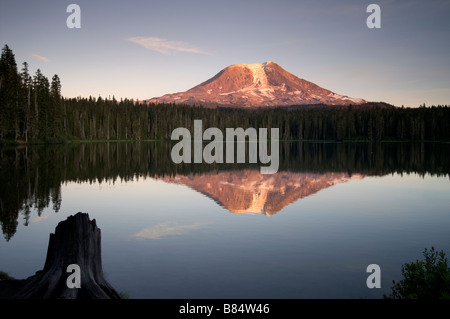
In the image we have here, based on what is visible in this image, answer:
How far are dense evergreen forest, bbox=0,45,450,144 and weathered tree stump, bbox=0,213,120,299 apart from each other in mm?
69373

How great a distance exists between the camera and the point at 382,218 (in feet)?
62.7

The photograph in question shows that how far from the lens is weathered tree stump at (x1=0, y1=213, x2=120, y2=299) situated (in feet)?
23.7

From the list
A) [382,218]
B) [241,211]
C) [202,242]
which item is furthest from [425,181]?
[202,242]

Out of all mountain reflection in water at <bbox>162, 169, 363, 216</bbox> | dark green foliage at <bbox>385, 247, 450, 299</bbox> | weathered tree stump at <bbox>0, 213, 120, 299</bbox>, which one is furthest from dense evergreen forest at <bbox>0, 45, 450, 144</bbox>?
dark green foliage at <bbox>385, 247, 450, 299</bbox>

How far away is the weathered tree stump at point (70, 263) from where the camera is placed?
7.22 m

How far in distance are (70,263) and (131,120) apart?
150 m

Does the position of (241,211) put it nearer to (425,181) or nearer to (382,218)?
(382,218)

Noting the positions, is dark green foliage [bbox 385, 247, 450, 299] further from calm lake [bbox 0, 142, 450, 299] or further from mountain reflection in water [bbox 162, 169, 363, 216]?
mountain reflection in water [bbox 162, 169, 363, 216]

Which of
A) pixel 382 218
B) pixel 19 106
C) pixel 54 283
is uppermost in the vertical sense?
pixel 19 106

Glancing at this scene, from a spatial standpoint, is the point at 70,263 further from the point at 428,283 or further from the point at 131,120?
the point at 131,120

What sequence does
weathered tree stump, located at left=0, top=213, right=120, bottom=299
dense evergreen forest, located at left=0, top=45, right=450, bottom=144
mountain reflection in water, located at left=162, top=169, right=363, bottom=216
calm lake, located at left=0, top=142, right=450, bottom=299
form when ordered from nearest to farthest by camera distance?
weathered tree stump, located at left=0, top=213, right=120, bottom=299, calm lake, located at left=0, top=142, right=450, bottom=299, mountain reflection in water, located at left=162, top=169, right=363, bottom=216, dense evergreen forest, located at left=0, top=45, right=450, bottom=144

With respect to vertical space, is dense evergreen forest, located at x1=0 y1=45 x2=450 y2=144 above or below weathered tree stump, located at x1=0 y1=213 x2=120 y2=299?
above

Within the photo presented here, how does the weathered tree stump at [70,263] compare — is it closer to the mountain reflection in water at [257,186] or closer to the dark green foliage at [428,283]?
the dark green foliage at [428,283]
